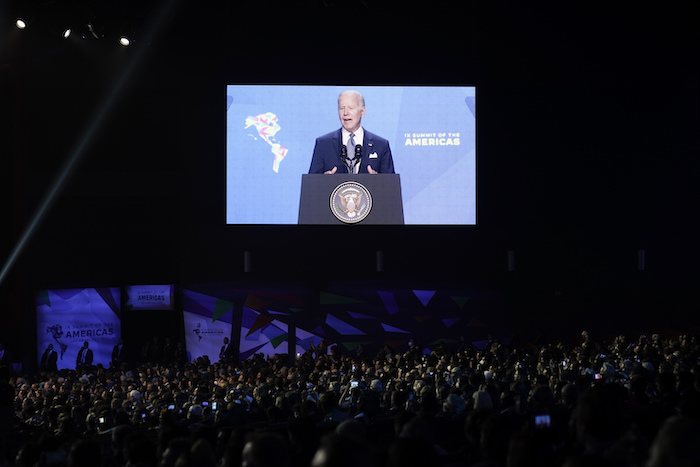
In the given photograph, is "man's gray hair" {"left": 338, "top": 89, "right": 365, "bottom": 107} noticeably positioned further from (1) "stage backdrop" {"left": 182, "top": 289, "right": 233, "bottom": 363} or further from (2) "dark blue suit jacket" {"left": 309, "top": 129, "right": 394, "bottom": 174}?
(1) "stage backdrop" {"left": 182, "top": 289, "right": 233, "bottom": 363}

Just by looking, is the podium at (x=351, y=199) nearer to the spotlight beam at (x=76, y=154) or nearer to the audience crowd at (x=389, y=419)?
the audience crowd at (x=389, y=419)

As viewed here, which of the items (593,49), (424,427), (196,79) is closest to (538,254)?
(593,49)

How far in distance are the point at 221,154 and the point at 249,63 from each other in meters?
2.58

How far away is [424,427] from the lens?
5.01 m

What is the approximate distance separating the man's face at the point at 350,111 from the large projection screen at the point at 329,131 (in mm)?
146

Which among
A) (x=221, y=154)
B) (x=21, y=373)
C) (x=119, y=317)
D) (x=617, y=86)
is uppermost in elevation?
(x=617, y=86)

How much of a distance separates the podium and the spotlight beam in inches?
225

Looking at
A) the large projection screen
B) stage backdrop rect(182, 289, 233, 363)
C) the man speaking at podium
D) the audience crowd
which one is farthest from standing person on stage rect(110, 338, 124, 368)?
the man speaking at podium

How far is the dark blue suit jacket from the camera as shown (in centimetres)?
2014

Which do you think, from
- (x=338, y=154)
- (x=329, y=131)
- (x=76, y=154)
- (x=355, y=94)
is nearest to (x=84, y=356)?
(x=76, y=154)

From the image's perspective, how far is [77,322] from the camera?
20719mm

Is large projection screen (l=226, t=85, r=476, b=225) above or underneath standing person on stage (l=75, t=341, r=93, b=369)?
above

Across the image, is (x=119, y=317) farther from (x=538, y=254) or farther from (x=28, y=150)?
(x=538, y=254)

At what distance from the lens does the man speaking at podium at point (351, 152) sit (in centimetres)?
2012
